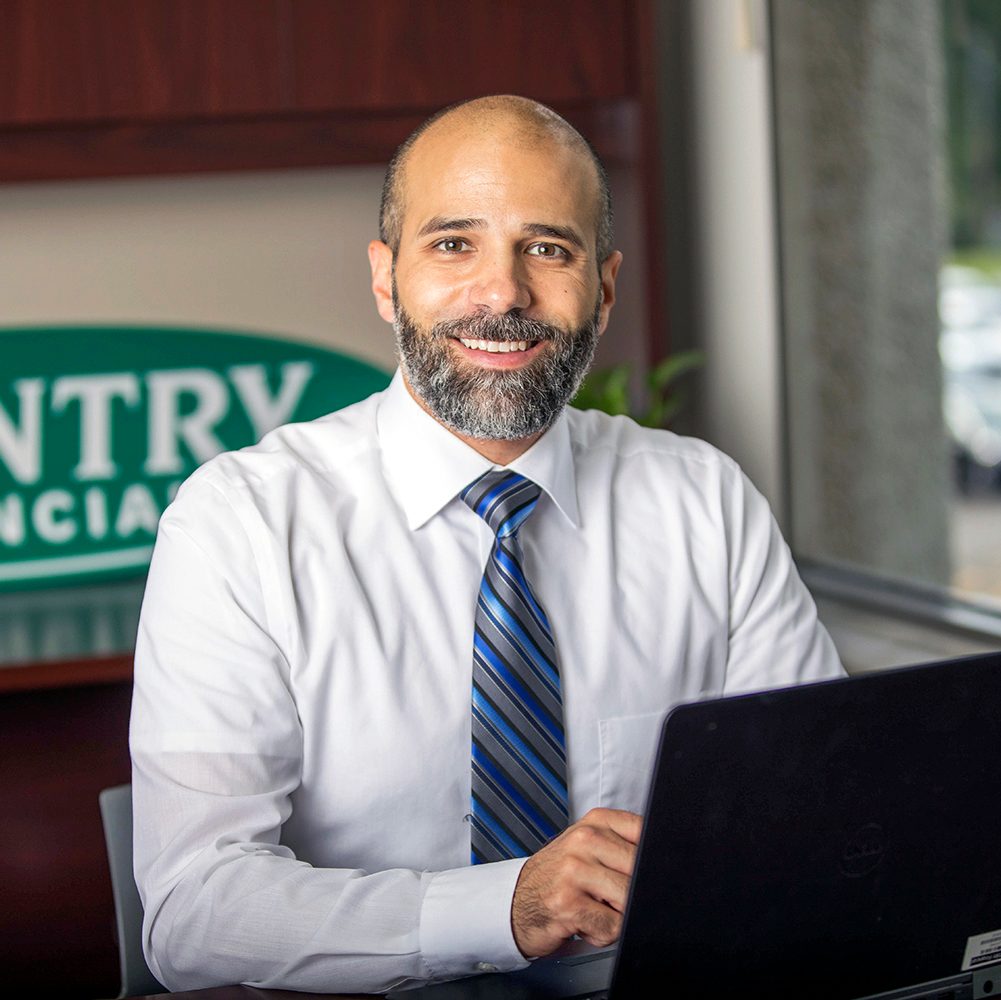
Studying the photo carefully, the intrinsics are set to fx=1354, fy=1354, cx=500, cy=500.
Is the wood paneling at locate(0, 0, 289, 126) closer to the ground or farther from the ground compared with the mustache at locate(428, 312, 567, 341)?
farther from the ground

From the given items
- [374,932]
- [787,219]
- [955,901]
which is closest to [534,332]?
[374,932]

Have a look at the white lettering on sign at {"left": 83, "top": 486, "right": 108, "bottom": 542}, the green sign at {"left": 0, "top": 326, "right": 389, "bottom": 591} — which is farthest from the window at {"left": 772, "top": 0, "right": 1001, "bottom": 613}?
the white lettering on sign at {"left": 83, "top": 486, "right": 108, "bottom": 542}

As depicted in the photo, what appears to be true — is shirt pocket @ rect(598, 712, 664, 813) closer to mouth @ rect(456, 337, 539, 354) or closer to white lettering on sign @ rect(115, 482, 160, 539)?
mouth @ rect(456, 337, 539, 354)

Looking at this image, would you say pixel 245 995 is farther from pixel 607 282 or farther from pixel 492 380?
pixel 607 282

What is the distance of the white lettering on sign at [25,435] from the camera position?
2.94 metres

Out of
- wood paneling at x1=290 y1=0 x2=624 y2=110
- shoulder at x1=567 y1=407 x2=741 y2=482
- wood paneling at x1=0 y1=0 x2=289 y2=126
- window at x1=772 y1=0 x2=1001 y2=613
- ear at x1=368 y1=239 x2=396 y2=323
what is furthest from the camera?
window at x1=772 y1=0 x2=1001 y2=613

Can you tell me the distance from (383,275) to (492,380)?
24cm

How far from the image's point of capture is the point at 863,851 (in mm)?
976

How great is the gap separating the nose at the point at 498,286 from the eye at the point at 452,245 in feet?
0.10

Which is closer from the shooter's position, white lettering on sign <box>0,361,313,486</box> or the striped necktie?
the striped necktie

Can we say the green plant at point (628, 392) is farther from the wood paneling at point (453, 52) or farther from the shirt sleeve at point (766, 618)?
the shirt sleeve at point (766, 618)

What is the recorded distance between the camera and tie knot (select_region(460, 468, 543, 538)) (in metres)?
1.60

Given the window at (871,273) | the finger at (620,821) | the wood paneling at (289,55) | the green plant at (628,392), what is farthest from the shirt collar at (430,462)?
the window at (871,273)

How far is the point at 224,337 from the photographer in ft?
10.2
